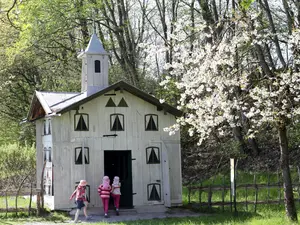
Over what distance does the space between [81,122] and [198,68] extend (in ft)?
20.1

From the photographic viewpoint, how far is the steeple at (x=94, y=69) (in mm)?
18828

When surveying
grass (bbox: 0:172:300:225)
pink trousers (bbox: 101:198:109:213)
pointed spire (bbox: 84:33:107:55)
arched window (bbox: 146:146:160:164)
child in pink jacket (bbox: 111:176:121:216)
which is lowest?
grass (bbox: 0:172:300:225)

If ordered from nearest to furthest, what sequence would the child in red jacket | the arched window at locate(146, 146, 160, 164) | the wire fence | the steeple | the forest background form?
1. the forest background
2. the wire fence
3. the child in red jacket
4. the arched window at locate(146, 146, 160, 164)
5. the steeple

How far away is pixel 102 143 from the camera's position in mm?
17281

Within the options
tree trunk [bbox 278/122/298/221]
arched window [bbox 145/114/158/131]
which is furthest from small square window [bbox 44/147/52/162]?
tree trunk [bbox 278/122/298/221]

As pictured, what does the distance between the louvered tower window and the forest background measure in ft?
10.3

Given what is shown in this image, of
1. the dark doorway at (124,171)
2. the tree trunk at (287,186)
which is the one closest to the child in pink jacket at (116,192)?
the dark doorway at (124,171)

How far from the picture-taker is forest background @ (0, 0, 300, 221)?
39.1 ft

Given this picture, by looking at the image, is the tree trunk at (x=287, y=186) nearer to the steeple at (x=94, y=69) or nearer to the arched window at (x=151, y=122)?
the arched window at (x=151, y=122)

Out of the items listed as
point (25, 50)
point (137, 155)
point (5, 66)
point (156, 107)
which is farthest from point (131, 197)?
point (5, 66)

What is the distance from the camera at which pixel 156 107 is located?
18.2 meters

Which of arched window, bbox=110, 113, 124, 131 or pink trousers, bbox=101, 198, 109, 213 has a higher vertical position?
arched window, bbox=110, 113, 124, 131

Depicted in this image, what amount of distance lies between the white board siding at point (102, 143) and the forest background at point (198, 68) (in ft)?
4.28

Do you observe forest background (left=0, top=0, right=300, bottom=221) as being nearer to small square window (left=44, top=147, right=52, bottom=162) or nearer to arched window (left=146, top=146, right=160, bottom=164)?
arched window (left=146, top=146, right=160, bottom=164)
